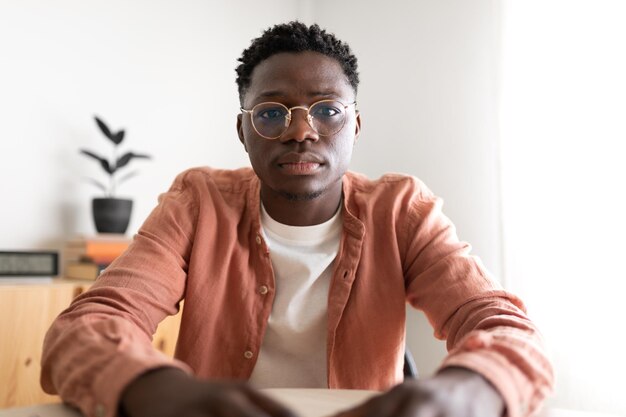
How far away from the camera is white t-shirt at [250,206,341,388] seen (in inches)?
50.8

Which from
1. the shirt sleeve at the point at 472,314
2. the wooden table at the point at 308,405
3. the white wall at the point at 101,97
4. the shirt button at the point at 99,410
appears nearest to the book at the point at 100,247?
the white wall at the point at 101,97

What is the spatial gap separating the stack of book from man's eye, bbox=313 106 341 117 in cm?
126

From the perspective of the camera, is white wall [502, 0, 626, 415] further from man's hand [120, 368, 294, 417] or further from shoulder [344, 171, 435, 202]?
man's hand [120, 368, 294, 417]

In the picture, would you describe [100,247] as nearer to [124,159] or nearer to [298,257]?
[124,159]

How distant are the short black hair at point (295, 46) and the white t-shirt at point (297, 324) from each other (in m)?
0.43

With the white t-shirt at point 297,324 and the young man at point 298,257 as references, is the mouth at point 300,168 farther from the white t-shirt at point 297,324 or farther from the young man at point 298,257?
the white t-shirt at point 297,324

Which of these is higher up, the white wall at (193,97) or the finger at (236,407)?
the white wall at (193,97)

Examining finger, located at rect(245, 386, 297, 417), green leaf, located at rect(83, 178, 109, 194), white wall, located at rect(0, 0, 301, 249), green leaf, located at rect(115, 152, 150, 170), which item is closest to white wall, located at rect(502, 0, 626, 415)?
white wall, located at rect(0, 0, 301, 249)

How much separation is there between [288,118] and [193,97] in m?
1.83

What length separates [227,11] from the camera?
10.5ft

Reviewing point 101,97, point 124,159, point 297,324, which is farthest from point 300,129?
point 101,97

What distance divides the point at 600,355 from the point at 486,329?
57.5 inches

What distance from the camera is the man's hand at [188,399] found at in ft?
2.04

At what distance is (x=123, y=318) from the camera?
1.02 m
